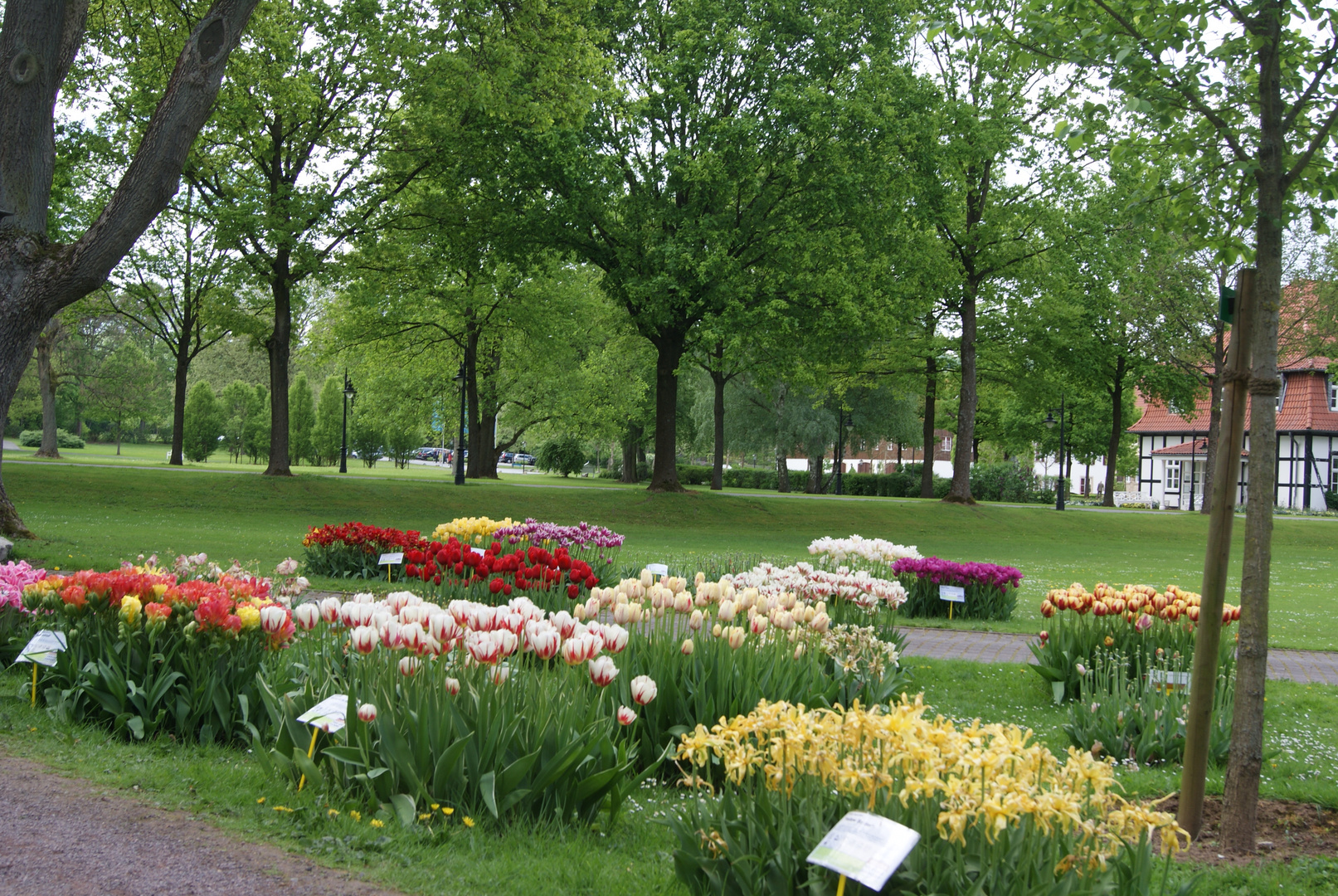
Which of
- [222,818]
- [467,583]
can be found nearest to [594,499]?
[467,583]

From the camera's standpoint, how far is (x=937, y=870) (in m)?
2.93

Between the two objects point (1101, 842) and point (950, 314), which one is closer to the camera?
point (1101, 842)

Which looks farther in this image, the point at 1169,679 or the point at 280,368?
the point at 280,368

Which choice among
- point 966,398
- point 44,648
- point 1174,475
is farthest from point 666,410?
point 1174,475

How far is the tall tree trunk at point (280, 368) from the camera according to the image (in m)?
25.5

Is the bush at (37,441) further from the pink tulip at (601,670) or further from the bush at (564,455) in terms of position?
the pink tulip at (601,670)

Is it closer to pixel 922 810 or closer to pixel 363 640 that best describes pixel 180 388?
pixel 363 640

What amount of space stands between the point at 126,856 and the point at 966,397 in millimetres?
31292

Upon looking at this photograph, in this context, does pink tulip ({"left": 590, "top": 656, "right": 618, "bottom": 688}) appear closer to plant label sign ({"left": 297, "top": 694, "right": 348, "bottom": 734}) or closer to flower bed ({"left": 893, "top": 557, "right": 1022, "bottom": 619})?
plant label sign ({"left": 297, "top": 694, "right": 348, "bottom": 734})

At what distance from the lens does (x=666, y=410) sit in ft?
95.7

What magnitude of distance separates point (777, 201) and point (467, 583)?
790 inches

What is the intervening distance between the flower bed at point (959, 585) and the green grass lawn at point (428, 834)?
244 inches

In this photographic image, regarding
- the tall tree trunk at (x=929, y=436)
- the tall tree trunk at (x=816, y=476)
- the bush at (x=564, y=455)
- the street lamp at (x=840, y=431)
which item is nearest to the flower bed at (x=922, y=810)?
the tall tree trunk at (x=929, y=436)

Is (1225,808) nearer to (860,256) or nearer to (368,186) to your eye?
(860,256)
